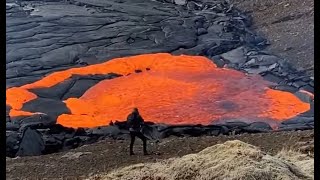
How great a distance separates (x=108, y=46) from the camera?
2366 cm

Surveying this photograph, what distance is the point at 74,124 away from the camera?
16672 millimetres

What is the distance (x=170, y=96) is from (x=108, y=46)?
233 inches

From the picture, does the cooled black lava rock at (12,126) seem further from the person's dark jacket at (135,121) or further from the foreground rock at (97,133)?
the person's dark jacket at (135,121)

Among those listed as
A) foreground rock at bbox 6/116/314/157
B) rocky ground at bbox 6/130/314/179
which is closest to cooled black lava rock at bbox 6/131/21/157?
foreground rock at bbox 6/116/314/157

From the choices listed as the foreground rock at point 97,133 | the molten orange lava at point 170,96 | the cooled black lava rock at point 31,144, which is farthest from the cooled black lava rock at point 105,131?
the cooled black lava rock at point 31,144

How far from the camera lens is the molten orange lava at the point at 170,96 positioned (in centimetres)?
1742

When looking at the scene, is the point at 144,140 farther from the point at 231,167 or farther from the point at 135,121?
the point at 231,167

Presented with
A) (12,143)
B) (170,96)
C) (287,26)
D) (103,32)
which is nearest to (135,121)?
(12,143)

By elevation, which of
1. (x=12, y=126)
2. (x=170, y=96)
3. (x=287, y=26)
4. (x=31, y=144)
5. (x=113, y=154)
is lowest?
(x=31, y=144)

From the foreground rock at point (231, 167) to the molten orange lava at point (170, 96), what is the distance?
7246mm

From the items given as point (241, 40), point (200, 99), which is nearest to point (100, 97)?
point (200, 99)

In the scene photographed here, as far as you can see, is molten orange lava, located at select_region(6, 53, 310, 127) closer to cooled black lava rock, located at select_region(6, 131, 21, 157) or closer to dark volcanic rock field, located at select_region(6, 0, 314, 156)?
dark volcanic rock field, located at select_region(6, 0, 314, 156)

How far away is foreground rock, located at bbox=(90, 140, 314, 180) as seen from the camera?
826cm

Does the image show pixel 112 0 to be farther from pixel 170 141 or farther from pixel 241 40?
pixel 170 141
